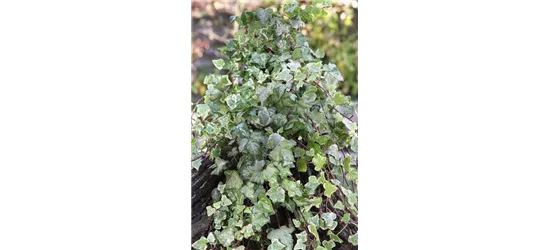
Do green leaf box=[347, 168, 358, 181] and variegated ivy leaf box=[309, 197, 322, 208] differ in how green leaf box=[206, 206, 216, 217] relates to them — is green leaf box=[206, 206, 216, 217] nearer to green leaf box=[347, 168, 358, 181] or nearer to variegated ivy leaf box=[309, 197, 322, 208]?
variegated ivy leaf box=[309, 197, 322, 208]

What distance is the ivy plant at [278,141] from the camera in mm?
1608

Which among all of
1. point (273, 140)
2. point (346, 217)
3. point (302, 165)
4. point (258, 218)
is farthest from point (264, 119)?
point (346, 217)

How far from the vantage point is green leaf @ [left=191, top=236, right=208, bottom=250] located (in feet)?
5.31

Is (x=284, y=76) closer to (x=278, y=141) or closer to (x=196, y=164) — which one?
(x=278, y=141)

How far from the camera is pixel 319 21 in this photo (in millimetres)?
1744

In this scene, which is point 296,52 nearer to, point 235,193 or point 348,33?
point 348,33

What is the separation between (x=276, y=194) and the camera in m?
1.59

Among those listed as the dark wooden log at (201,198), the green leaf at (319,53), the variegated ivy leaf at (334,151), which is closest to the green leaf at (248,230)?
the dark wooden log at (201,198)

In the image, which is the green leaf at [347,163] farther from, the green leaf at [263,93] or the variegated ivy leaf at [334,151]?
the green leaf at [263,93]

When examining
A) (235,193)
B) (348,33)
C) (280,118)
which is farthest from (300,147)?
(348,33)

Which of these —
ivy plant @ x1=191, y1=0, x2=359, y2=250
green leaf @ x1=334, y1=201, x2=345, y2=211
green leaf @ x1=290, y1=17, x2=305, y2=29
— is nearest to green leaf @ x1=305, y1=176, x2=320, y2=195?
ivy plant @ x1=191, y1=0, x2=359, y2=250

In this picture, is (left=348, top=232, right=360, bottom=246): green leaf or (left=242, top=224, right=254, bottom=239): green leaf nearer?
(left=242, top=224, right=254, bottom=239): green leaf
